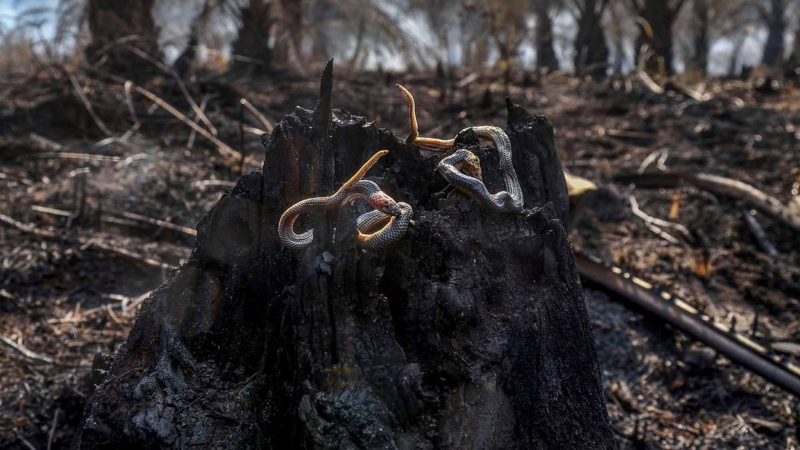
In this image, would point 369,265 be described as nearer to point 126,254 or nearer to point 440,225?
point 440,225

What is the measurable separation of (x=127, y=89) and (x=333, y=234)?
4.33 metres

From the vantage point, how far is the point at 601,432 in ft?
6.05

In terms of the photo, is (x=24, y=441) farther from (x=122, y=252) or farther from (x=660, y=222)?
(x=660, y=222)

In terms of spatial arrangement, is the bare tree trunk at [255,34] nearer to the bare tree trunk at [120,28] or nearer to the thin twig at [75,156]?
the bare tree trunk at [120,28]

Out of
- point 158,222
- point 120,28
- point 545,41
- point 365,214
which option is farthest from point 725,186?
point 545,41

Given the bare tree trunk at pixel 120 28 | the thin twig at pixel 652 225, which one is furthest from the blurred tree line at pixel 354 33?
the thin twig at pixel 652 225

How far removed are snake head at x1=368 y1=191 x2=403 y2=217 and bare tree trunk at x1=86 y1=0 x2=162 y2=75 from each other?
18.4 feet

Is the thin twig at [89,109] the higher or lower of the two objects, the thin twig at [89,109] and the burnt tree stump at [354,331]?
the higher

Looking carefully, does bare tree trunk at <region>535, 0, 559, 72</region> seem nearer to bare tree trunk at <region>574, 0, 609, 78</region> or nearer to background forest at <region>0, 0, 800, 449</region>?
bare tree trunk at <region>574, 0, 609, 78</region>

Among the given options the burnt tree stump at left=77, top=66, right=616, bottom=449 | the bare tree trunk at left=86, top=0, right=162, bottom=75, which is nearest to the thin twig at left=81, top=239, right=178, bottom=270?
the burnt tree stump at left=77, top=66, right=616, bottom=449

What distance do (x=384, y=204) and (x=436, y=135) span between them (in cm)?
409

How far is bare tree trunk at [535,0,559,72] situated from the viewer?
11.6m

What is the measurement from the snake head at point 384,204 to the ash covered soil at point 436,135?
144cm

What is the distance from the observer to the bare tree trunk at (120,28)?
22.1ft
